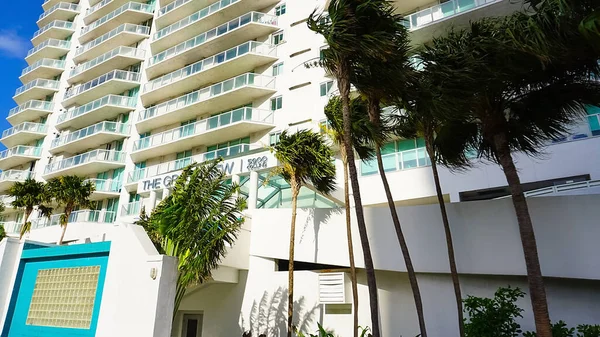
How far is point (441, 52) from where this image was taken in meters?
8.04

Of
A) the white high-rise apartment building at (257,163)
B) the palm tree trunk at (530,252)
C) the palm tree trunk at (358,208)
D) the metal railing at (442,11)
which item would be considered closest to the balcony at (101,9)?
the white high-rise apartment building at (257,163)

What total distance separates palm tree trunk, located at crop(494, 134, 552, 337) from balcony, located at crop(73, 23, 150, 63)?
3478cm

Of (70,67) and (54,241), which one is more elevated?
(70,67)

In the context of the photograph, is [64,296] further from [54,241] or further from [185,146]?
[54,241]

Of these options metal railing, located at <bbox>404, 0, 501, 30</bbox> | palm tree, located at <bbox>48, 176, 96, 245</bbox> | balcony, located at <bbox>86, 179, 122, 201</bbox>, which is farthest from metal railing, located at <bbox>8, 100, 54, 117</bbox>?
metal railing, located at <bbox>404, 0, 501, 30</bbox>

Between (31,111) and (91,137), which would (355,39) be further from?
(31,111)

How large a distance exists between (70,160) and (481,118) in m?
34.8

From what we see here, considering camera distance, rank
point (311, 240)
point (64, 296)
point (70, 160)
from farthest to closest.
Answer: point (70, 160), point (311, 240), point (64, 296)

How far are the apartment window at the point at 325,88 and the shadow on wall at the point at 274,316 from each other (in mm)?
12872

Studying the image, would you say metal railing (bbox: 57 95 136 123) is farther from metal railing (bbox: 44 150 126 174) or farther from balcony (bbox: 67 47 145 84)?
metal railing (bbox: 44 150 126 174)

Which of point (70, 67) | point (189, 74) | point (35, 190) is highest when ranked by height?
point (70, 67)

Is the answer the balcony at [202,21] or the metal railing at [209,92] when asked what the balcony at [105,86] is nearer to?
the balcony at [202,21]

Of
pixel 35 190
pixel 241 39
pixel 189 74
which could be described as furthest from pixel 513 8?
pixel 35 190

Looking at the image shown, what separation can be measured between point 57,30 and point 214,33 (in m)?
25.0
